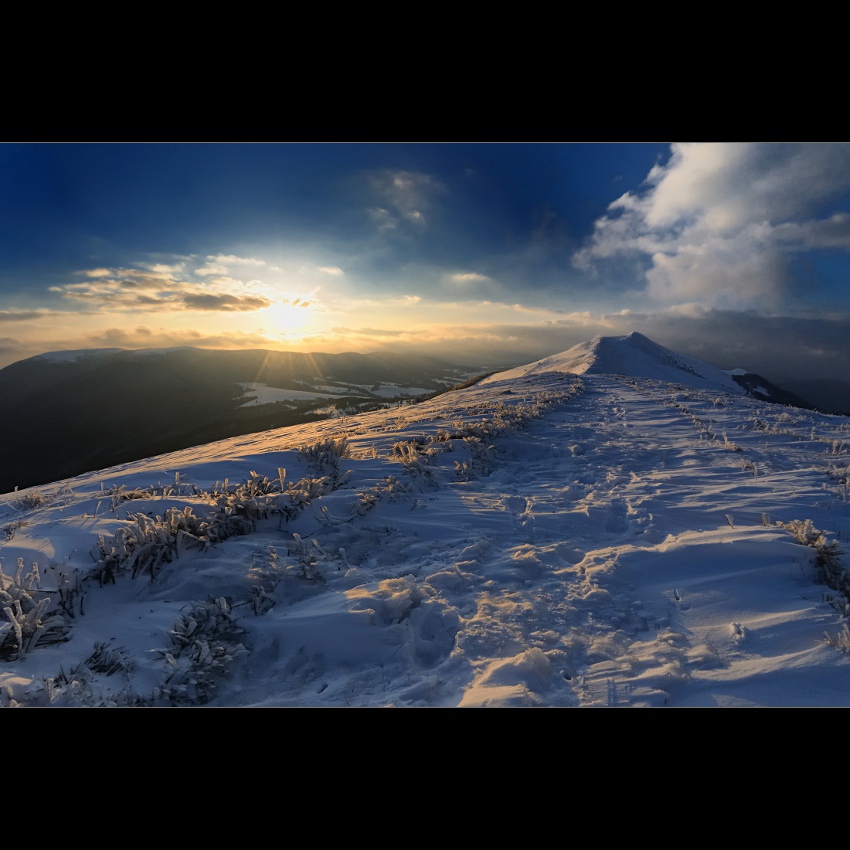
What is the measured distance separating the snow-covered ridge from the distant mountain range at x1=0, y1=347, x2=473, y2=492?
14.2 metres

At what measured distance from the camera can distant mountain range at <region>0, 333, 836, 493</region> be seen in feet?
115

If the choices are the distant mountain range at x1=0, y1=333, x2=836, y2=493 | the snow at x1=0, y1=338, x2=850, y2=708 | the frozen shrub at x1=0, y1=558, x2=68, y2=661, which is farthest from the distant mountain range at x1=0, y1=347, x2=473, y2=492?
the frozen shrub at x1=0, y1=558, x2=68, y2=661

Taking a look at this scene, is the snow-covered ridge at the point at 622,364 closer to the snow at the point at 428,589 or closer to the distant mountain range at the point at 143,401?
the distant mountain range at the point at 143,401

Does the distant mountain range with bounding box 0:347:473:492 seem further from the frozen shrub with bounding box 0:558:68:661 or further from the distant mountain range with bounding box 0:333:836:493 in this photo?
the frozen shrub with bounding box 0:558:68:661

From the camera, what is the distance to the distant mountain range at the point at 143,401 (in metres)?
47.5

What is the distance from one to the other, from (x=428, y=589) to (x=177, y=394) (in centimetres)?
8688

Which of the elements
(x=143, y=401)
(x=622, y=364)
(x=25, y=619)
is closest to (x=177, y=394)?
(x=143, y=401)

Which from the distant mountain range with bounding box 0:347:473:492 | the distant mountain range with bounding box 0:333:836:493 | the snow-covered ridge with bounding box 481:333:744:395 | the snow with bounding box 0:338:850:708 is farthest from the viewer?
the distant mountain range with bounding box 0:347:473:492

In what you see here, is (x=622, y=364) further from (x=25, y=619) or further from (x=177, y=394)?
(x=177, y=394)

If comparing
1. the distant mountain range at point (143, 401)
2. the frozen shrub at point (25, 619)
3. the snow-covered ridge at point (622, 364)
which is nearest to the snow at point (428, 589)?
the frozen shrub at point (25, 619)
